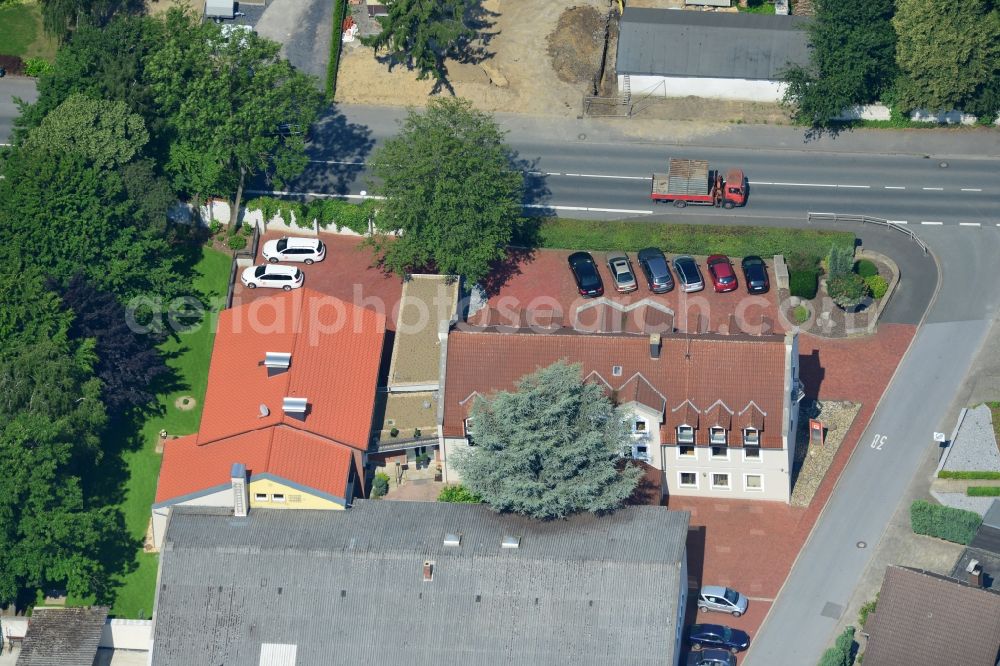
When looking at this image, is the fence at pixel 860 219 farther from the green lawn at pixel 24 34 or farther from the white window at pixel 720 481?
the green lawn at pixel 24 34

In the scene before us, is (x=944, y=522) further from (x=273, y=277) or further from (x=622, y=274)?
(x=273, y=277)

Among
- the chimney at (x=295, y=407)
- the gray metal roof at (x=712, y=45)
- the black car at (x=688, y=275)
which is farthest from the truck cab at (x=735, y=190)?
the chimney at (x=295, y=407)

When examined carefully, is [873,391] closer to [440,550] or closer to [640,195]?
[640,195]

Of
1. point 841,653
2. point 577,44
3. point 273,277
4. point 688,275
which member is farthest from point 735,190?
point 841,653

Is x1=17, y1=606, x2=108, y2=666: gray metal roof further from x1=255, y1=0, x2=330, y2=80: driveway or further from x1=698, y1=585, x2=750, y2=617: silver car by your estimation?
x1=255, y1=0, x2=330, y2=80: driveway

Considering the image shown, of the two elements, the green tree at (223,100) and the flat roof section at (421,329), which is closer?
the flat roof section at (421,329)

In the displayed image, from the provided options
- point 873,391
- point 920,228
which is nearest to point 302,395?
point 873,391
